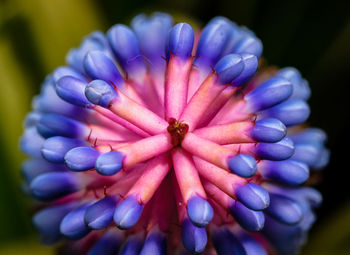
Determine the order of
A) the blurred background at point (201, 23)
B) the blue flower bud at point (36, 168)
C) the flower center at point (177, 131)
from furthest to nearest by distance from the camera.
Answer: the blurred background at point (201, 23)
the blue flower bud at point (36, 168)
the flower center at point (177, 131)

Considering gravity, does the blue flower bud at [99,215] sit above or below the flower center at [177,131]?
below

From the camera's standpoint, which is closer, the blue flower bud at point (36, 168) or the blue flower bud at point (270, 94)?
the blue flower bud at point (270, 94)

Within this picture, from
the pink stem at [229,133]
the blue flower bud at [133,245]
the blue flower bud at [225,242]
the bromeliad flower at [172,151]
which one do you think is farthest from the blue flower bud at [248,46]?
the blue flower bud at [133,245]

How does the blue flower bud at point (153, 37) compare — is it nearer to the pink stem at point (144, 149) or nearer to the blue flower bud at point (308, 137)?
the pink stem at point (144, 149)

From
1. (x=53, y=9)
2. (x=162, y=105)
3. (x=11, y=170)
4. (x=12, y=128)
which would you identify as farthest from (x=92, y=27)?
(x=162, y=105)

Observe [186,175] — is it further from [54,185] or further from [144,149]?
[54,185]

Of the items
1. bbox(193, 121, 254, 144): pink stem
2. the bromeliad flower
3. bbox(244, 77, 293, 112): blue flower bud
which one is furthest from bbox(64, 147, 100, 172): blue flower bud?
bbox(244, 77, 293, 112): blue flower bud
